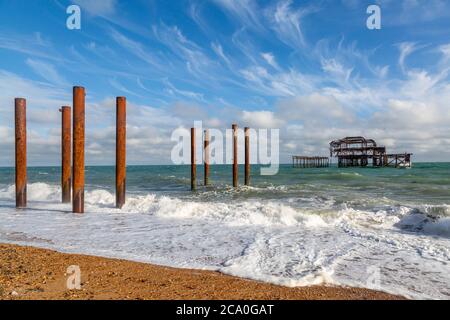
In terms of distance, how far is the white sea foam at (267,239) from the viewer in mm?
4879

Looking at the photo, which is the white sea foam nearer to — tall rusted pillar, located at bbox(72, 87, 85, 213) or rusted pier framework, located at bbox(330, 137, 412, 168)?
tall rusted pillar, located at bbox(72, 87, 85, 213)

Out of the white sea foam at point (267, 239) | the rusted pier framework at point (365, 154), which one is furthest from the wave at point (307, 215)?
the rusted pier framework at point (365, 154)

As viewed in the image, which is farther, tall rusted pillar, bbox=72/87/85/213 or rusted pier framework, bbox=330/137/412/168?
rusted pier framework, bbox=330/137/412/168

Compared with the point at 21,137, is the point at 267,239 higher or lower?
lower

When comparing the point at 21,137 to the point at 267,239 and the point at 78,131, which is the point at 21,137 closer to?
the point at 78,131

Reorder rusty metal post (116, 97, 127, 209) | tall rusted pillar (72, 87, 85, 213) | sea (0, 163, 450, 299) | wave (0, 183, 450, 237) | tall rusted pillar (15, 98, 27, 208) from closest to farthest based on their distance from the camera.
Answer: sea (0, 163, 450, 299)
wave (0, 183, 450, 237)
tall rusted pillar (72, 87, 85, 213)
rusty metal post (116, 97, 127, 209)
tall rusted pillar (15, 98, 27, 208)

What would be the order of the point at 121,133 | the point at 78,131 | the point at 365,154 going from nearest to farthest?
the point at 78,131, the point at 121,133, the point at 365,154

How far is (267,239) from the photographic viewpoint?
23.2ft

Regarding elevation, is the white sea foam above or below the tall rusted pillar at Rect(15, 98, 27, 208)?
below

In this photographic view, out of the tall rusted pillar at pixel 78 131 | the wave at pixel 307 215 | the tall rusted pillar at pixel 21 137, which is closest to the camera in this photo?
the wave at pixel 307 215

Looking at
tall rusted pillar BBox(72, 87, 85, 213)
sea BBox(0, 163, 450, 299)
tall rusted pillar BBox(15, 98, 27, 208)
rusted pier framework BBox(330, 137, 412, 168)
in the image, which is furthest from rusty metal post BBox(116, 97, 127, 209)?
rusted pier framework BBox(330, 137, 412, 168)

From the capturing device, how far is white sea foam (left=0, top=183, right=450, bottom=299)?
4879mm

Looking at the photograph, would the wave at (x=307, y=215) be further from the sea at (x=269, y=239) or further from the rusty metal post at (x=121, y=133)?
the rusty metal post at (x=121, y=133)

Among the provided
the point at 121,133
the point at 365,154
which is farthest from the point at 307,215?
the point at 365,154
